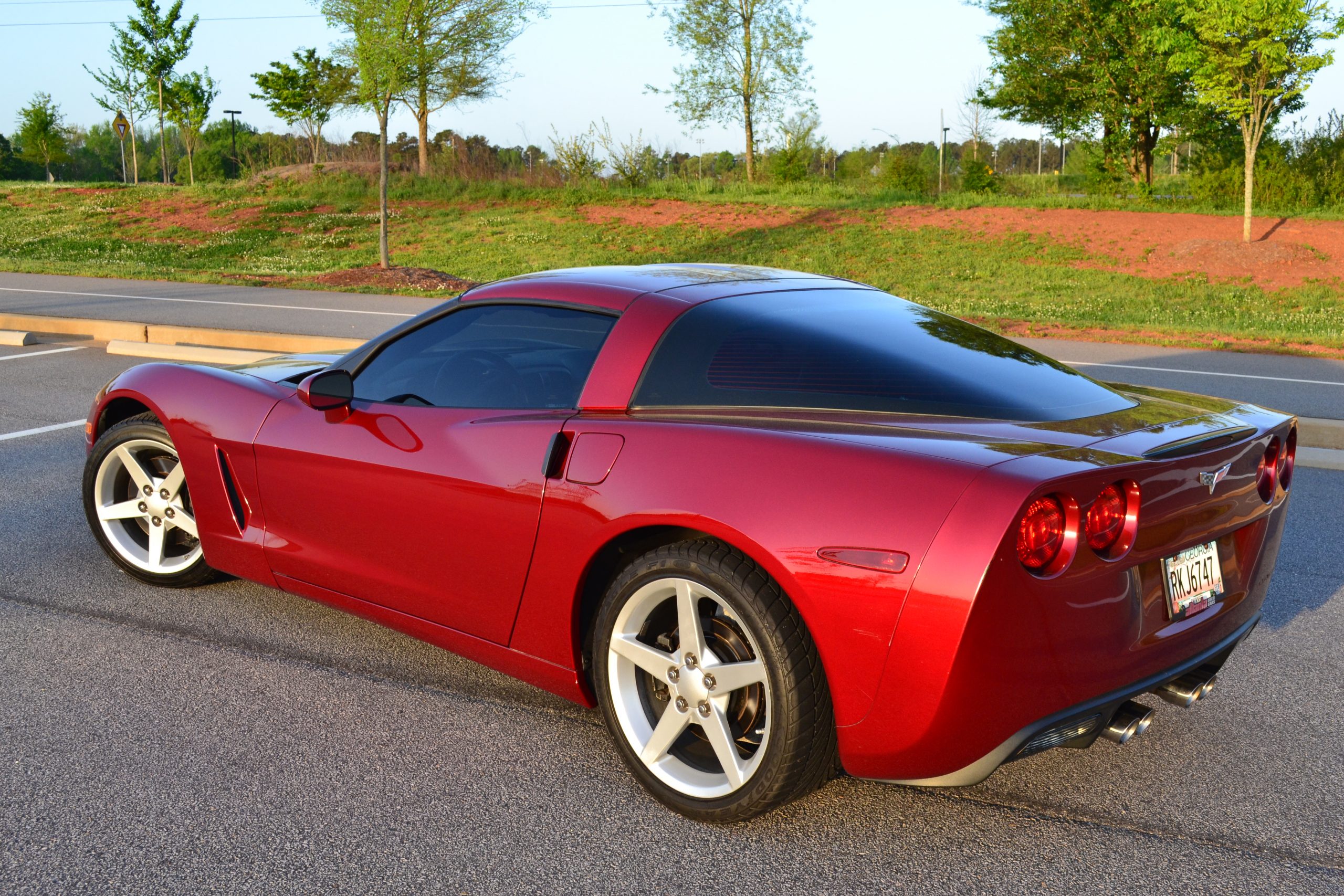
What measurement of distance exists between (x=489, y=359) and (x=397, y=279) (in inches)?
722

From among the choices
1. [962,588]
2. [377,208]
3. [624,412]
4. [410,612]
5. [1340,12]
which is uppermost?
[1340,12]

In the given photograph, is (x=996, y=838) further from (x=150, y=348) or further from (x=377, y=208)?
(x=377, y=208)

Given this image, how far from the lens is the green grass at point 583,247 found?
1925cm

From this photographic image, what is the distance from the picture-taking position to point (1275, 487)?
3.13m

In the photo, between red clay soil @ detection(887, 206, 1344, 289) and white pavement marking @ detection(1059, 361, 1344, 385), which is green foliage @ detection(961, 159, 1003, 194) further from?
white pavement marking @ detection(1059, 361, 1344, 385)

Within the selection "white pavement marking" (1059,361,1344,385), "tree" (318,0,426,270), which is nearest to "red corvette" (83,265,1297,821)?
"white pavement marking" (1059,361,1344,385)

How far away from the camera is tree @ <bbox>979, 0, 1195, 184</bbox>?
32.3 m

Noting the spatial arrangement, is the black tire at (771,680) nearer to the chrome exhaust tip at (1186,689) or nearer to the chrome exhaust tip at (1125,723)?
the chrome exhaust tip at (1125,723)

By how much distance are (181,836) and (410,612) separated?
0.97 meters

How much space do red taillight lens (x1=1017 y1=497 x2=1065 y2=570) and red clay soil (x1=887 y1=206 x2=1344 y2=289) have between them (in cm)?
2186

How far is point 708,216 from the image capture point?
1147 inches

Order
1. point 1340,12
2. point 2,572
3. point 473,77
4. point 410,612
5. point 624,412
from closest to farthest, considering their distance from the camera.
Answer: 1. point 624,412
2. point 410,612
3. point 2,572
4. point 1340,12
5. point 473,77

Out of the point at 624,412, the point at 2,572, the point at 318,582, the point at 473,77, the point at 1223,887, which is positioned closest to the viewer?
the point at 1223,887

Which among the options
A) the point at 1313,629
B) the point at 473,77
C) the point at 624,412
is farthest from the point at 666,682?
the point at 473,77
